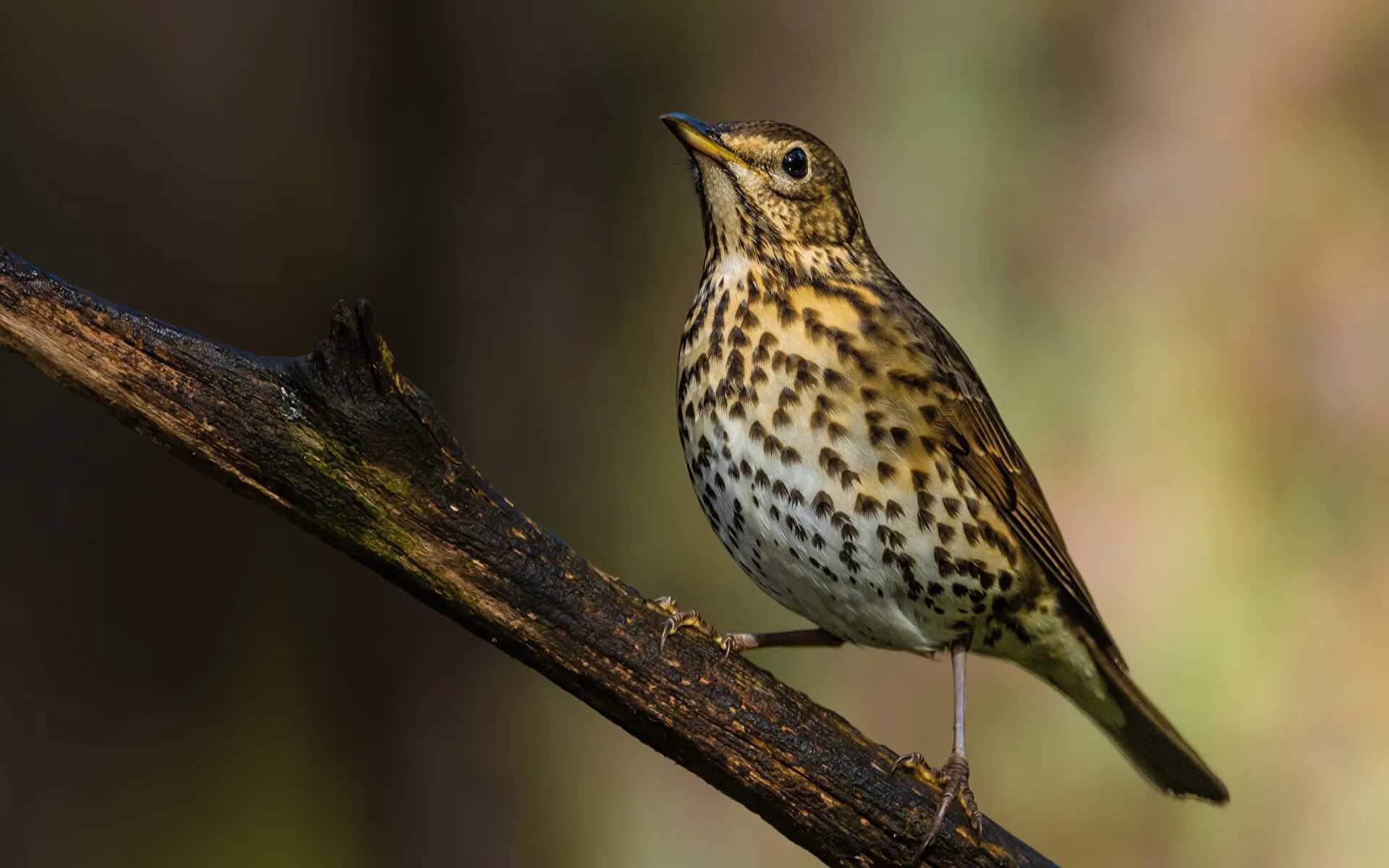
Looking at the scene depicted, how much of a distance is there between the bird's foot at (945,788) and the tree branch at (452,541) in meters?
0.02

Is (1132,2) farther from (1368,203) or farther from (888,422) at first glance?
(888,422)

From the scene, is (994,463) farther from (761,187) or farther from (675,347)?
(675,347)

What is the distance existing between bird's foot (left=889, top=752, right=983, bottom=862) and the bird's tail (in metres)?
0.74

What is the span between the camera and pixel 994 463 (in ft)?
10.4

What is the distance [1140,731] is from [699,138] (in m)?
1.95

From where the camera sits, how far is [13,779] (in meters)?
4.01

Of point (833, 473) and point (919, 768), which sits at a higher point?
point (833, 473)

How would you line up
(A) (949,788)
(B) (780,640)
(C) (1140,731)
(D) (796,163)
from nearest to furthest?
(A) (949,788)
(B) (780,640)
(D) (796,163)
(C) (1140,731)

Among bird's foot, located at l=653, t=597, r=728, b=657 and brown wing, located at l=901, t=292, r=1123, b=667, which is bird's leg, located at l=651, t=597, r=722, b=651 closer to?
bird's foot, located at l=653, t=597, r=728, b=657

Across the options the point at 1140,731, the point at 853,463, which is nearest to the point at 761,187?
the point at 853,463

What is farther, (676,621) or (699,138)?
(699,138)

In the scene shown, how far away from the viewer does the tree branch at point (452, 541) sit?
2.17m

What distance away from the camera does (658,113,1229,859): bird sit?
111 inches

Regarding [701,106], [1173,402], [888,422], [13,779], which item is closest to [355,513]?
[888,422]
